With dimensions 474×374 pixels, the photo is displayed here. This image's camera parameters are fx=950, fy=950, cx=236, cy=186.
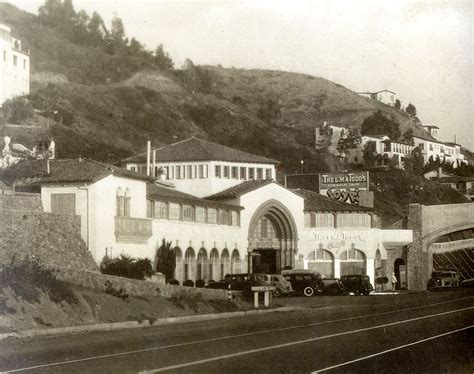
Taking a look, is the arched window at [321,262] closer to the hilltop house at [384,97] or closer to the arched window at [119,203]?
the arched window at [119,203]

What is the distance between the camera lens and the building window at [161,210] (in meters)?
59.0

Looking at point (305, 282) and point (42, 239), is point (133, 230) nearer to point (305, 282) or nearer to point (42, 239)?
point (42, 239)

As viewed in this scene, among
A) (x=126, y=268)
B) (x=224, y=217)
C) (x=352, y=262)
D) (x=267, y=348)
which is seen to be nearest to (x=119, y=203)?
(x=126, y=268)

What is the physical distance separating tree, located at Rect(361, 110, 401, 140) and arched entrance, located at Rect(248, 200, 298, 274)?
66755 mm

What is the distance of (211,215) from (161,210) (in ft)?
31.9

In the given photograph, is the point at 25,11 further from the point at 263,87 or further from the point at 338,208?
the point at 338,208

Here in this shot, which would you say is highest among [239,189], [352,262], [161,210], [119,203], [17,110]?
[17,110]

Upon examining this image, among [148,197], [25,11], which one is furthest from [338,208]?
[25,11]

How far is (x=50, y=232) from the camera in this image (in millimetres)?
44875

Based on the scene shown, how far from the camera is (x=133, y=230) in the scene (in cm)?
5381

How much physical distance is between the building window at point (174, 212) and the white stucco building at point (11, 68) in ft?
149

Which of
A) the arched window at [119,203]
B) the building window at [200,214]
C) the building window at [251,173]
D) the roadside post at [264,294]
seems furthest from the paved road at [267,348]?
the building window at [251,173]

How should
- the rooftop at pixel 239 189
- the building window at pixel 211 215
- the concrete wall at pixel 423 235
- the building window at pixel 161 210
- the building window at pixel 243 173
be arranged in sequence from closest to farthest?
the building window at pixel 161 210
the building window at pixel 211 215
the rooftop at pixel 239 189
the building window at pixel 243 173
the concrete wall at pixel 423 235

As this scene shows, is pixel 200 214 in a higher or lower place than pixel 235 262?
higher
